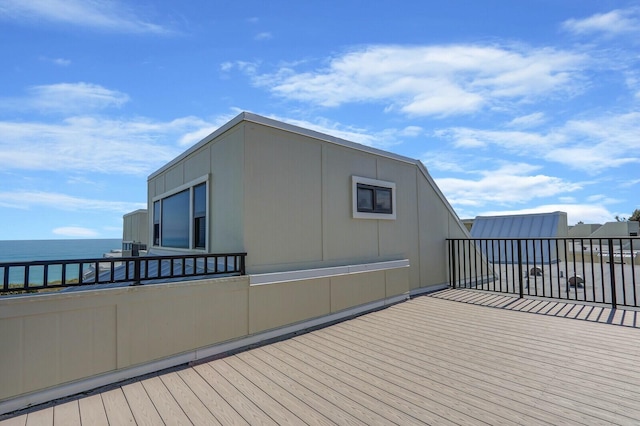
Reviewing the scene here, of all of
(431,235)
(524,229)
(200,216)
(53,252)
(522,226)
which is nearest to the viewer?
(200,216)

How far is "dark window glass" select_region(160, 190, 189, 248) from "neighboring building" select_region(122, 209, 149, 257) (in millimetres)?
5648

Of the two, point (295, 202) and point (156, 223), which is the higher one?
point (295, 202)

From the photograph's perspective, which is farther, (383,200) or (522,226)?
(522,226)

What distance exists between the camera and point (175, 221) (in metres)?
5.44

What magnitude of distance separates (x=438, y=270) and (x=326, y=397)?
15.9 feet

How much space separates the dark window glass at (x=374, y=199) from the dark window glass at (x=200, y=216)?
2.32 m

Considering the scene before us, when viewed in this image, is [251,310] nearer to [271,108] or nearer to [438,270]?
[271,108]

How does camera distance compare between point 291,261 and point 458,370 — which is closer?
point 458,370

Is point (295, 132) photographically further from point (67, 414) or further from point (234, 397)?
point (67, 414)

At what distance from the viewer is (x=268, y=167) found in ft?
12.0

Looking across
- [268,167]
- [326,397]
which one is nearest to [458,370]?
[326,397]

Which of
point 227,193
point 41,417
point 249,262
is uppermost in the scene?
point 227,193

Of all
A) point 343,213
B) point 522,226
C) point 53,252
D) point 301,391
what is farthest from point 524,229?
point 53,252

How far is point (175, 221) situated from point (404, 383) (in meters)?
4.62
